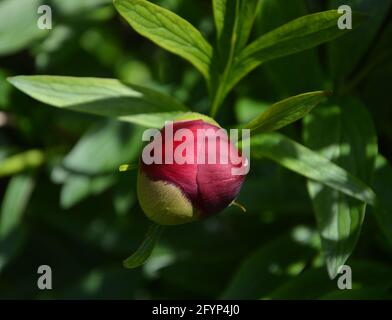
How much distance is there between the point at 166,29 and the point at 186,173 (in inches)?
9.0

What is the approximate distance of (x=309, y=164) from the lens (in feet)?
3.01

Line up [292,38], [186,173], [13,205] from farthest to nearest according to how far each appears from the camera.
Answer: [13,205] → [292,38] → [186,173]

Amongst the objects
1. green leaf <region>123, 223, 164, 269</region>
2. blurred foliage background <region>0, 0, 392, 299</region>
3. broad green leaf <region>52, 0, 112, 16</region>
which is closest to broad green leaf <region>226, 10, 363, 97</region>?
blurred foliage background <region>0, 0, 392, 299</region>

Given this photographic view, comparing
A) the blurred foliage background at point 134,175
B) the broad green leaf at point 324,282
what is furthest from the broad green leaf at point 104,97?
the broad green leaf at point 324,282

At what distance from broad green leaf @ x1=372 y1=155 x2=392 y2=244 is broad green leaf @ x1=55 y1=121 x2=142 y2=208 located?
14.7 inches

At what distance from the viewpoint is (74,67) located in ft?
4.75

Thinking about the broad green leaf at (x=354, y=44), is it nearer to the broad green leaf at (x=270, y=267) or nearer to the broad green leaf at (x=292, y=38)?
the broad green leaf at (x=292, y=38)

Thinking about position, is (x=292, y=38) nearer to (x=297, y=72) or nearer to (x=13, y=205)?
(x=297, y=72)

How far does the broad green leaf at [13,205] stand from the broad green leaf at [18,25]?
213 millimetres

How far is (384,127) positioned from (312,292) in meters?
0.32

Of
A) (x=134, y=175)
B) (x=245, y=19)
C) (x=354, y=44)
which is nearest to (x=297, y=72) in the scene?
(x=354, y=44)

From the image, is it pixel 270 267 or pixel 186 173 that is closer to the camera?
pixel 186 173

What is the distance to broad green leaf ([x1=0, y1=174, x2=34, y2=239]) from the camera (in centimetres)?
128
